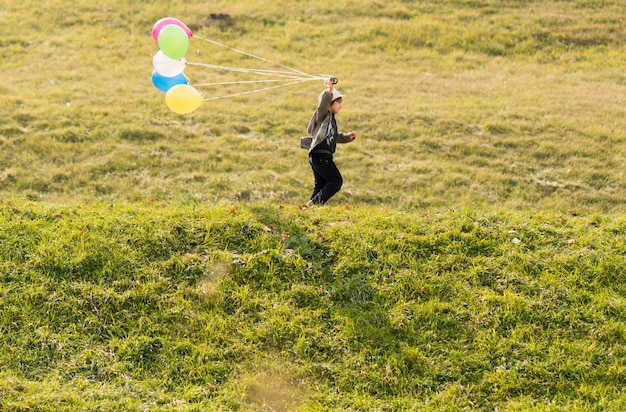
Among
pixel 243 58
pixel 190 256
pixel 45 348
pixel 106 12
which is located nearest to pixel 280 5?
pixel 243 58

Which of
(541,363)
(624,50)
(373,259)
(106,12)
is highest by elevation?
(106,12)

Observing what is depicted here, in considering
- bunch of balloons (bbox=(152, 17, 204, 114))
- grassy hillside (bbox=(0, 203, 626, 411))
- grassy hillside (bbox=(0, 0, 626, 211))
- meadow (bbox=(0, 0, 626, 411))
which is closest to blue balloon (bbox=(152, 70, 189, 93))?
bunch of balloons (bbox=(152, 17, 204, 114))

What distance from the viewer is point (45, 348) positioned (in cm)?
574

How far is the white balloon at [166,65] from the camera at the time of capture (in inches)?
312

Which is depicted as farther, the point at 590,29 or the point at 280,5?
the point at 280,5

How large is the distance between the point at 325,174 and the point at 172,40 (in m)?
2.56

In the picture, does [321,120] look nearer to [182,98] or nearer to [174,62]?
[182,98]

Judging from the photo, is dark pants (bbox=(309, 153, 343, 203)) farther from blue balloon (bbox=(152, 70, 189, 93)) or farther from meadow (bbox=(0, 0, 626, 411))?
blue balloon (bbox=(152, 70, 189, 93))

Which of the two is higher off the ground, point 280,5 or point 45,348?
point 280,5

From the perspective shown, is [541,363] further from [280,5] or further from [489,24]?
[280,5]

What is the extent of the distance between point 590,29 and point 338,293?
14.7 meters

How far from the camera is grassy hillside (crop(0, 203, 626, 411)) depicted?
545 centimetres

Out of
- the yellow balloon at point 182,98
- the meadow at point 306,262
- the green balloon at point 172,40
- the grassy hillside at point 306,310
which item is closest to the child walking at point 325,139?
the meadow at point 306,262

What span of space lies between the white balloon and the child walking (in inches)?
71.8
